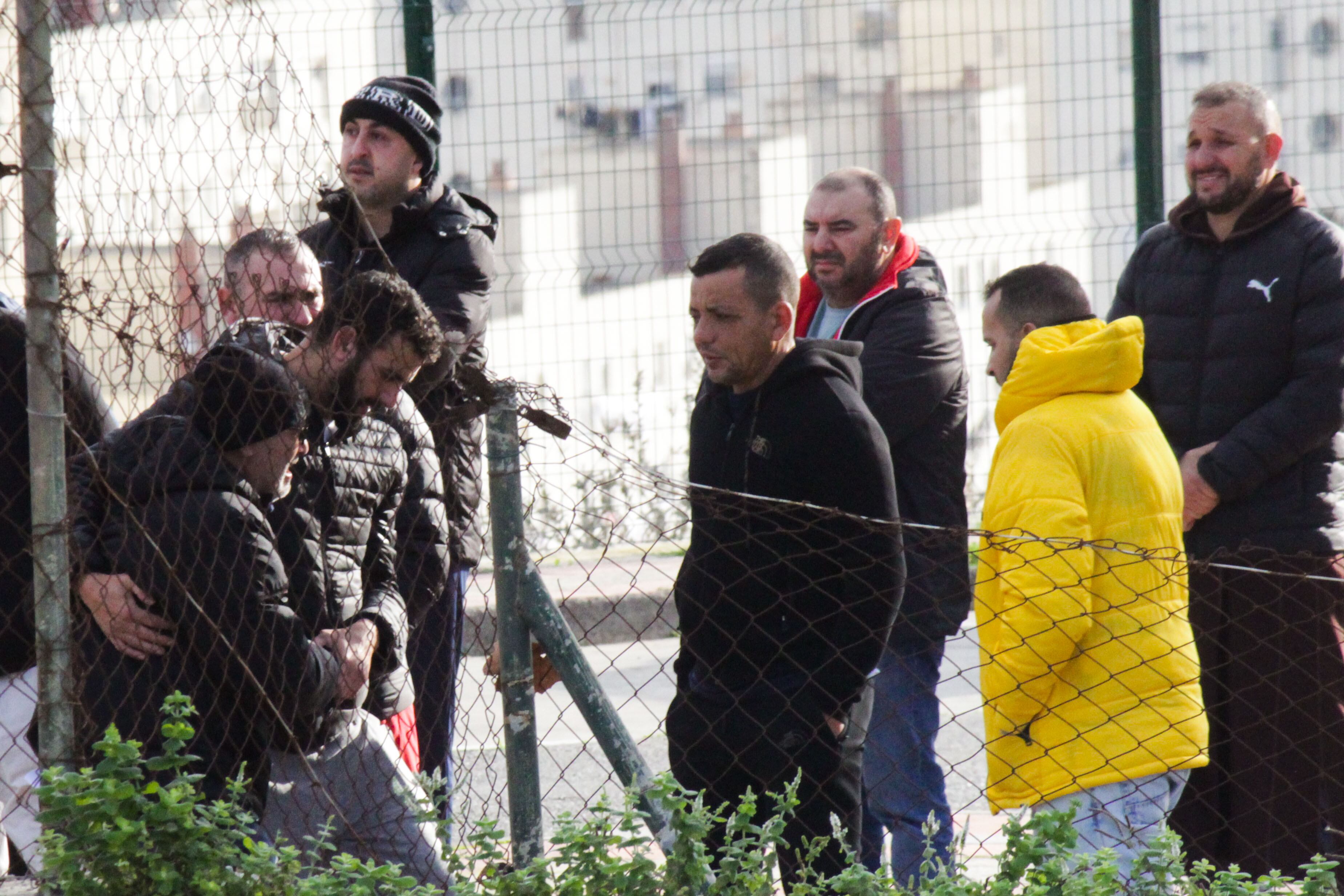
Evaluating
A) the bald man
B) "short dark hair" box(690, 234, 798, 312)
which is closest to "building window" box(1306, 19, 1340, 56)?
the bald man

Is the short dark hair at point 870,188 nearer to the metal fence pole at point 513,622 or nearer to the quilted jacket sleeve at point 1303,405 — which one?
the quilted jacket sleeve at point 1303,405

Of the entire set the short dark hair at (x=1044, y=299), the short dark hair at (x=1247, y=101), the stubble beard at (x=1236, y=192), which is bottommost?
the short dark hair at (x=1044, y=299)

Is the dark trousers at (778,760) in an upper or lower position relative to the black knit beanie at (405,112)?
lower

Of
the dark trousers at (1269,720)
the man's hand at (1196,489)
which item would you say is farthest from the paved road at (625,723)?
the man's hand at (1196,489)

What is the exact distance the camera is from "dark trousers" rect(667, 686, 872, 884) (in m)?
→ 3.34

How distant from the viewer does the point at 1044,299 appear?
3.56 meters

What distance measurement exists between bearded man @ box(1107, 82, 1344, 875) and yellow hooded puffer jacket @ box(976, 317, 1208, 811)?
749 millimetres

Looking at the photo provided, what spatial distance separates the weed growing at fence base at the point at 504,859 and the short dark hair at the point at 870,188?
6.44 ft

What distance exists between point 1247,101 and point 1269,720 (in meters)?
1.60

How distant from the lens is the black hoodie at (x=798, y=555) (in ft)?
11.0

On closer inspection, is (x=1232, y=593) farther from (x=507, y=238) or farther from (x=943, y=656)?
(x=507, y=238)

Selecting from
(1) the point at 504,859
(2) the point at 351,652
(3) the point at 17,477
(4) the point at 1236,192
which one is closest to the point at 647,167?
(4) the point at 1236,192

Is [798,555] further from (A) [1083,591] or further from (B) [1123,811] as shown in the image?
(B) [1123,811]

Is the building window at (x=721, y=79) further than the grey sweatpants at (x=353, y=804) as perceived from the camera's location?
Yes
